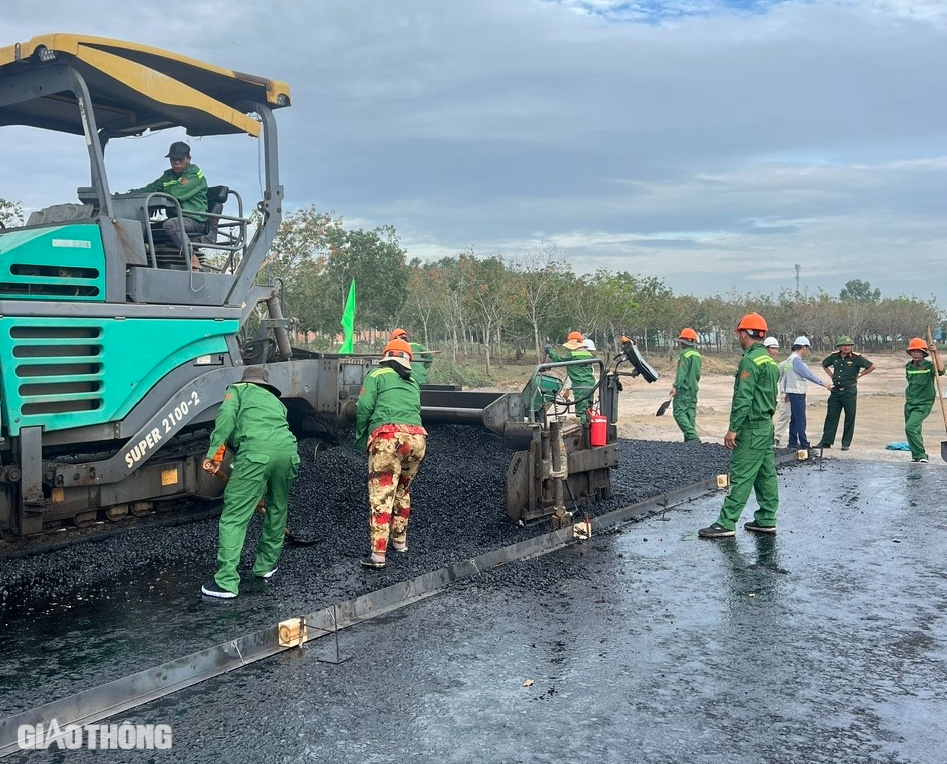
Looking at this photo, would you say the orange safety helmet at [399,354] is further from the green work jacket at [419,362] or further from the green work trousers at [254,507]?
the green work jacket at [419,362]

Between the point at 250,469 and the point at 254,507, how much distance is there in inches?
9.5

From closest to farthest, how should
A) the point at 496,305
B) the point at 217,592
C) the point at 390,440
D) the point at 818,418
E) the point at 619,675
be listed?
1. the point at 619,675
2. the point at 217,592
3. the point at 390,440
4. the point at 818,418
5. the point at 496,305

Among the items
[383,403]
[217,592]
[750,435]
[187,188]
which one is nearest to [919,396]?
Answer: [750,435]

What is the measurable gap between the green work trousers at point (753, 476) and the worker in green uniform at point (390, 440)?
8.54 ft

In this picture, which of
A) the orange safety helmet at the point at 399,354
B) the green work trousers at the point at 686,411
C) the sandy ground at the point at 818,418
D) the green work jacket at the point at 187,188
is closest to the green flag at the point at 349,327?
the orange safety helmet at the point at 399,354

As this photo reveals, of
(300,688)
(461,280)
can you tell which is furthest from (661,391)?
(300,688)

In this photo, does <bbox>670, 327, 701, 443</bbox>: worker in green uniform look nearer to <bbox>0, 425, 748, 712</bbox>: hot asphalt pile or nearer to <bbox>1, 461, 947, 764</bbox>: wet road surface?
<bbox>0, 425, 748, 712</bbox>: hot asphalt pile

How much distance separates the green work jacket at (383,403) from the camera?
563 centimetres

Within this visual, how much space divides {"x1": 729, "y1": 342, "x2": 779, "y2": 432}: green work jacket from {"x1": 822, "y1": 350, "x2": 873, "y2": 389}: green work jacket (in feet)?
19.6

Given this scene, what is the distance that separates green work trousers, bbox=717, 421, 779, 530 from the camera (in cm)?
660

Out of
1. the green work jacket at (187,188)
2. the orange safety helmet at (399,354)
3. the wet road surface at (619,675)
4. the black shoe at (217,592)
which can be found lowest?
the wet road surface at (619,675)

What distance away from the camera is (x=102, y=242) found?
4949 mm

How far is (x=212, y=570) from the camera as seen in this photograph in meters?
5.33

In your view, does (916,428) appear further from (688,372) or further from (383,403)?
(383,403)
